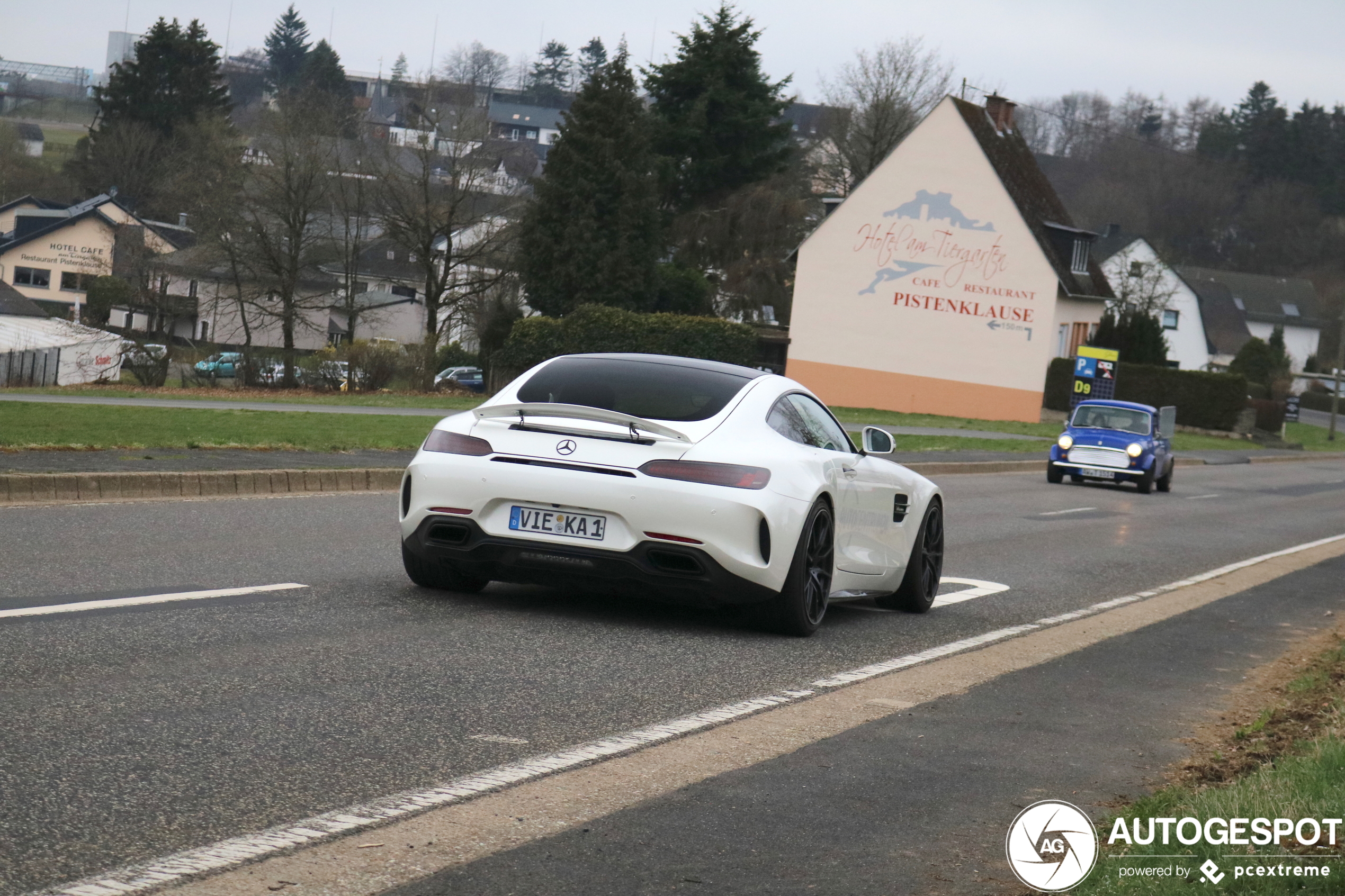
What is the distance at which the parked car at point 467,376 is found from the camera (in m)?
63.6

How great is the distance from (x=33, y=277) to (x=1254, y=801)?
100260mm

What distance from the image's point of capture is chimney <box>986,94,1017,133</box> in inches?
2525

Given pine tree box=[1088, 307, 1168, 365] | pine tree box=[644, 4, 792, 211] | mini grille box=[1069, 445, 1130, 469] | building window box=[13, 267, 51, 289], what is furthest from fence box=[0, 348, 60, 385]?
building window box=[13, 267, 51, 289]

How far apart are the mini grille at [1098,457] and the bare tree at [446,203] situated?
3354 centimetres

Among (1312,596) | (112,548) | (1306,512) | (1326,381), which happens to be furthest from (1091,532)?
(1326,381)

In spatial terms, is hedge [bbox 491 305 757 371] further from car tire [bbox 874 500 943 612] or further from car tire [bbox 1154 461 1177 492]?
car tire [bbox 874 500 943 612]

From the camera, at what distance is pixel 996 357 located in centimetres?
5662

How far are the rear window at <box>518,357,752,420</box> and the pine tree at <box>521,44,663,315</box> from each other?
48.1 metres

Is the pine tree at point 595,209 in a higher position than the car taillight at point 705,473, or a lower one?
higher

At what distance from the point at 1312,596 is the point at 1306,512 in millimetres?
14816

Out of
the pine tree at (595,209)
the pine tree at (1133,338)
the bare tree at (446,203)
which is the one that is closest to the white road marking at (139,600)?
the pine tree at (595,209)

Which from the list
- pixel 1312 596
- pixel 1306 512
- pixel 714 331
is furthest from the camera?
pixel 714 331

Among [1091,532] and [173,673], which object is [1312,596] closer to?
[1091,532]

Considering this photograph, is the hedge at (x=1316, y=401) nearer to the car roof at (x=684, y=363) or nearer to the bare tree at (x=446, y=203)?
the bare tree at (x=446, y=203)
